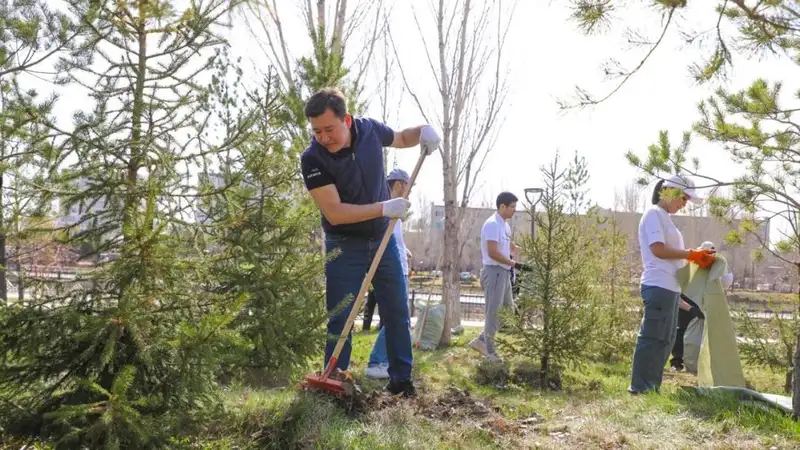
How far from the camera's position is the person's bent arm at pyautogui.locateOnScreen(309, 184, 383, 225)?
11.9 feet

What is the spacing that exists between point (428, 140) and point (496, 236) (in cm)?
231

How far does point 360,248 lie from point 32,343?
1870 mm

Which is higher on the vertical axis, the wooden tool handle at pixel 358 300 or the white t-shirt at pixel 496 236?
the white t-shirt at pixel 496 236

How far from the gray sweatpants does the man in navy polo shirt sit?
2501 mm

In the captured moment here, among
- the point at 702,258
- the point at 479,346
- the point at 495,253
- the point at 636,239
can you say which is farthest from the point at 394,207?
the point at 636,239

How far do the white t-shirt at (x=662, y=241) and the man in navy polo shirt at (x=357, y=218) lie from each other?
2.01m

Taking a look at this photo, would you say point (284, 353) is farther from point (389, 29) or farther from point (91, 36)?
point (389, 29)

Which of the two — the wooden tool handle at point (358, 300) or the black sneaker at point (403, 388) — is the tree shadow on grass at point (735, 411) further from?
the wooden tool handle at point (358, 300)

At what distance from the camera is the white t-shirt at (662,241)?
480 centimetres

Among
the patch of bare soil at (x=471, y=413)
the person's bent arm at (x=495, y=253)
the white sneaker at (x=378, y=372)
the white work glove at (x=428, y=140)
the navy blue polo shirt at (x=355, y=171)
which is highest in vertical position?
the white work glove at (x=428, y=140)

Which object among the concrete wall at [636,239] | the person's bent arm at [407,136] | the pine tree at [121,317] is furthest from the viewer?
the concrete wall at [636,239]

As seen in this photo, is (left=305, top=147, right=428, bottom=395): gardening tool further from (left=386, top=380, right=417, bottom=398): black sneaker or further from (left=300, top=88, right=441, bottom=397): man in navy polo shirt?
(left=386, top=380, right=417, bottom=398): black sneaker

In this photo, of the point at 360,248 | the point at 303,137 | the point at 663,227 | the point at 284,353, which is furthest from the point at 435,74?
the point at 284,353

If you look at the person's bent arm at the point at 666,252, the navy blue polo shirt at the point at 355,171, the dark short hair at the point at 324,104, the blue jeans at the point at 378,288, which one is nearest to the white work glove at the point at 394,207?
the navy blue polo shirt at the point at 355,171
